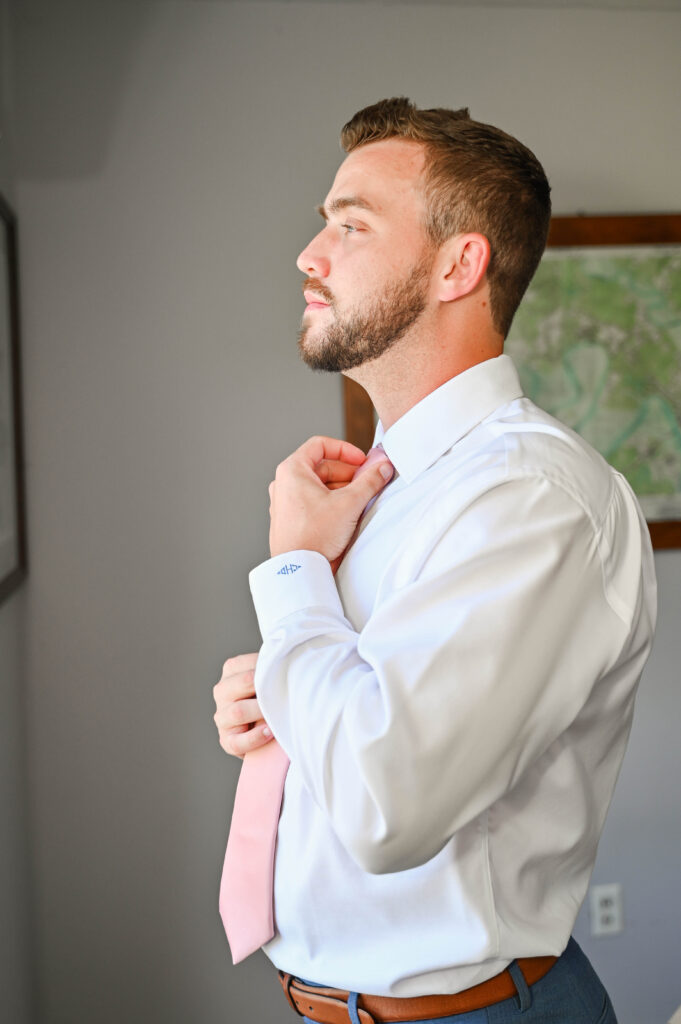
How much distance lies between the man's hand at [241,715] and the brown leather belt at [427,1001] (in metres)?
0.27

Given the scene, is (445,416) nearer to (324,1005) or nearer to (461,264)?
(461,264)

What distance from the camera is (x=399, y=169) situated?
111cm

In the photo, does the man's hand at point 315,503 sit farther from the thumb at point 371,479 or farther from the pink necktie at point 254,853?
the pink necktie at point 254,853

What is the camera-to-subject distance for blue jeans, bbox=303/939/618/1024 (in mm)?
907

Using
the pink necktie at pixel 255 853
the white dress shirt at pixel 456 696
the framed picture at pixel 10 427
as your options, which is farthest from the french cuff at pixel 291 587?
the framed picture at pixel 10 427

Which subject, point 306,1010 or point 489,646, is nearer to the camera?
point 489,646

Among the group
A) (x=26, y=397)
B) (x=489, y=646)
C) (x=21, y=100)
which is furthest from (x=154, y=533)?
(x=489, y=646)

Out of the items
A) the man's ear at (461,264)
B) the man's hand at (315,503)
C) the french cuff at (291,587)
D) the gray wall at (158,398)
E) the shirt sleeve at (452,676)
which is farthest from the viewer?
the gray wall at (158,398)

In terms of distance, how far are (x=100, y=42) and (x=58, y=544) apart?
1243 millimetres

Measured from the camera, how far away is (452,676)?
2.44ft

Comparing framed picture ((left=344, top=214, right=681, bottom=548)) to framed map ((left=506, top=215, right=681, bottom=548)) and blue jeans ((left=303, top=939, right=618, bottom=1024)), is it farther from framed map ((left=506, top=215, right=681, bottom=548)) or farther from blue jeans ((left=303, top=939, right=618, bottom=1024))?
blue jeans ((left=303, top=939, right=618, bottom=1024))

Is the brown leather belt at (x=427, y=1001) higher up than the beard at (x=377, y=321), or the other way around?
the beard at (x=377, y=321)

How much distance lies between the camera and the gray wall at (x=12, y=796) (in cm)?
193

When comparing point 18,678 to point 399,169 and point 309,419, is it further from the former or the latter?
point 399,169
